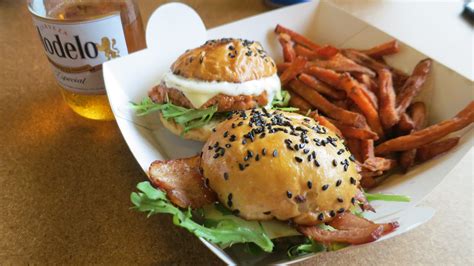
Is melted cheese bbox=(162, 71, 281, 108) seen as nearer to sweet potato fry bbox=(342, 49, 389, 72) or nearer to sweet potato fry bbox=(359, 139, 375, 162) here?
sweet potato fry bbox=(359, 139, 375, 162)

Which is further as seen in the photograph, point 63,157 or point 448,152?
point 63,157

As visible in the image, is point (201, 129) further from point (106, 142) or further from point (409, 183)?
point (409, 183)

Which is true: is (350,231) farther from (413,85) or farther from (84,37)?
(84,37)

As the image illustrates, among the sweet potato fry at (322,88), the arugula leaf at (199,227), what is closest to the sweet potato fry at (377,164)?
the sweet potato fry at (322,88)

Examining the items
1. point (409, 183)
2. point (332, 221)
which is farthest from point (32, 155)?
point (409, 183)

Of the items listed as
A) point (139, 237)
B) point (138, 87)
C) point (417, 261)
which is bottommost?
point (417, 261)

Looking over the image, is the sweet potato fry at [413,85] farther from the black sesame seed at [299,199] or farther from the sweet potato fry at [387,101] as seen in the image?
the black sesame seed at [299,199]

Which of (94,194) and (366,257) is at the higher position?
(94,194)

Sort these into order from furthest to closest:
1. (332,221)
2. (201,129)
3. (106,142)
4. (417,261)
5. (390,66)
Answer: (390,66), (106,142), (201,129), (417,261), (332,221)
